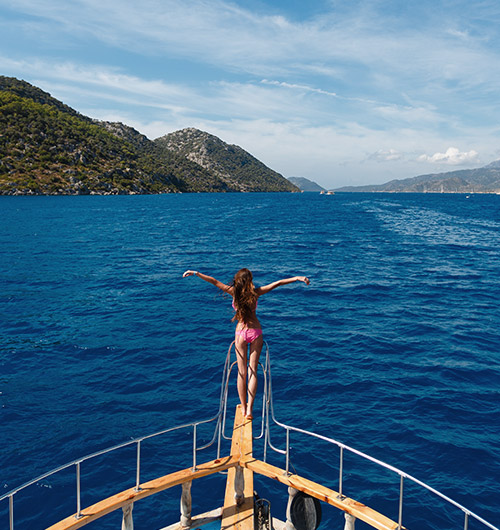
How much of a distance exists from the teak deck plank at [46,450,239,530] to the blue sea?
467cm

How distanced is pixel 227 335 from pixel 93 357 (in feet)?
22.1

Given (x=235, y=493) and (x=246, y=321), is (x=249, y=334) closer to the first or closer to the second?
(x=246, y=321)

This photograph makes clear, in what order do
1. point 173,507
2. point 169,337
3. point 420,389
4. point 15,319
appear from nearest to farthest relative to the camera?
point 173,507, point 420,389, point 169,337, point 15,319

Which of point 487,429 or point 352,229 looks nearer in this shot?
point 487,429

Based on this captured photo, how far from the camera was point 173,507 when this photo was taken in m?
9.98

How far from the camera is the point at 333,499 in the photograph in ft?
18.0

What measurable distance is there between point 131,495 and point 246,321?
10.1 feet

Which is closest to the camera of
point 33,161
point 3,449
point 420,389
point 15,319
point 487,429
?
point 3,449

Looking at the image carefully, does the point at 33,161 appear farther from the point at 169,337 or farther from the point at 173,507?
the point at 173,507

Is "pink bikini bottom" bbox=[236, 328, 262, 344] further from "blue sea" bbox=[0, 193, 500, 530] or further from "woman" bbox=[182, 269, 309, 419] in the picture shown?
"blue sea" bbox=[0, 193, 500, 530]

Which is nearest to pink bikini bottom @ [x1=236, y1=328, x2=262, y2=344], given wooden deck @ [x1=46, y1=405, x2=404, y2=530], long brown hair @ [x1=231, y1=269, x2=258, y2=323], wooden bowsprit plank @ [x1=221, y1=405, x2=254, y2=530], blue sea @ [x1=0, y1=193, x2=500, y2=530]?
long brown hair @ [x1=231, y1=269, x2=258, y2=323]

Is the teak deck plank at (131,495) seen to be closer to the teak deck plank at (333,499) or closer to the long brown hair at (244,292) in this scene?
the teak deck plank at (333,499)

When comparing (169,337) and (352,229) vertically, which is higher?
(352,229)

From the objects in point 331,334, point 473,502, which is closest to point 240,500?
point 473,502
